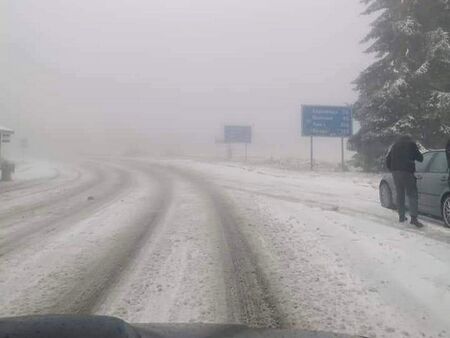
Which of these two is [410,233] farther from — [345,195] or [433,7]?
[433,7]

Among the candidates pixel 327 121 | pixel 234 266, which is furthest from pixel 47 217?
pixel 327 121

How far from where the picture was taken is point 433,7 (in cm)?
2159

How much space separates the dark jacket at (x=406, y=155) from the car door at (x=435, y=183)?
1.52ft

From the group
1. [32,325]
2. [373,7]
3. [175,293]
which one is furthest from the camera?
[373,7]

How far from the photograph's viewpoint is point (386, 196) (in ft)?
36.4

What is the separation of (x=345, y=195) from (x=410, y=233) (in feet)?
20.8

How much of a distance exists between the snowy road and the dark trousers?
1.36 feet

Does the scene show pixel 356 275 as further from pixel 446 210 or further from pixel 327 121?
pixel 327 121

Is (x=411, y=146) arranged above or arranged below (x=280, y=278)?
above

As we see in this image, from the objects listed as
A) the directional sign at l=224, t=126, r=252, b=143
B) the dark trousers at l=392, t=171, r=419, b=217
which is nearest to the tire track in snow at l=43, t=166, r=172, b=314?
the dark trousers at l=392, t=171, r=419, b=217

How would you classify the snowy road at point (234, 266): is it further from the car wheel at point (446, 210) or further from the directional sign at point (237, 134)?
the directional sign at point (237, 134)

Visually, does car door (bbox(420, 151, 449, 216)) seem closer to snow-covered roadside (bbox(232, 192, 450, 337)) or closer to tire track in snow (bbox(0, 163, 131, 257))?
snow-covered roadside (bbox(232, 192, 450, 337))

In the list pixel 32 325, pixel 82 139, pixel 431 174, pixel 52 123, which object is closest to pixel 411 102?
pixel 431 174

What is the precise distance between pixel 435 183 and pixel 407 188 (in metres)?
0.55
